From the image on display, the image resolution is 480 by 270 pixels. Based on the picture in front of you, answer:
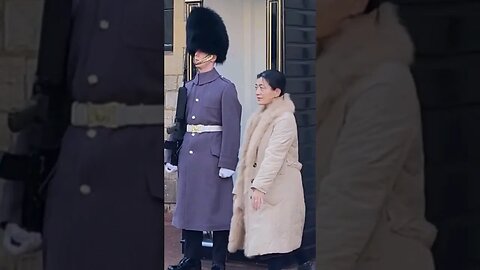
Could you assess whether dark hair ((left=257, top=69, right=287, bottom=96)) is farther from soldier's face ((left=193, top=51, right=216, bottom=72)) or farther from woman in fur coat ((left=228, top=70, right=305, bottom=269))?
soldier's face ((left=193, top=51, right=216, bottom=72))

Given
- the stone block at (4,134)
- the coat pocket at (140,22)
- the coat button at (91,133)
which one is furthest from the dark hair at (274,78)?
the stone block at (4,134)

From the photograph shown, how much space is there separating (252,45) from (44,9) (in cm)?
47

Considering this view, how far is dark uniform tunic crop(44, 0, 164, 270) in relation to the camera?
4.77ft

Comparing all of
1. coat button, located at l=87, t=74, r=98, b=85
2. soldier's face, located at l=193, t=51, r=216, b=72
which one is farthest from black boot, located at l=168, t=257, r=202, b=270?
coat button, located at l=87, t=74, r=98, b=85

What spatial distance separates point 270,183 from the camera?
5.53 feet

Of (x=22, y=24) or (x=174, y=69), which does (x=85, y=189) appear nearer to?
(x=22, y=24)

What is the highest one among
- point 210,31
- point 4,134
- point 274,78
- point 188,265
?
point 210,31

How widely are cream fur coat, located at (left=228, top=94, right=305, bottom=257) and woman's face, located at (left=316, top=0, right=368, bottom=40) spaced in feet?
0.81

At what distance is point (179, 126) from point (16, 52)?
0.68m

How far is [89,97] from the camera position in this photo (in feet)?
4.75

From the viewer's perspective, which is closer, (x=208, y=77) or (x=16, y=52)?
(x=16, y=52)

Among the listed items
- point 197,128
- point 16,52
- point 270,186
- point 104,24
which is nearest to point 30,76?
point 16,52

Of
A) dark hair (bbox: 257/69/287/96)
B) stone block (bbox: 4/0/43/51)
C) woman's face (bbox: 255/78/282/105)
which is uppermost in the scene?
stone block (bbox: 4/0/43/51)

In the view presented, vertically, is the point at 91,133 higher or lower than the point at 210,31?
lower
